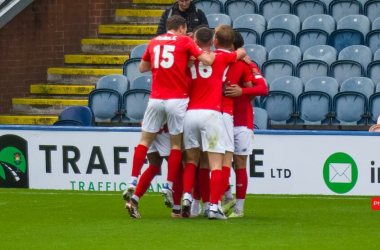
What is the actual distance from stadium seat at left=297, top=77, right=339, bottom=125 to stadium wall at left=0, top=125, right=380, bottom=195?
6.49 ft

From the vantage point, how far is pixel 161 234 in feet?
25.4

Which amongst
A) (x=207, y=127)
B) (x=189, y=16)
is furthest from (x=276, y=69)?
(x=207, y=127)

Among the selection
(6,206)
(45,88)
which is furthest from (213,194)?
(45,88)

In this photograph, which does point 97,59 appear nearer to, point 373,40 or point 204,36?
point 373,40

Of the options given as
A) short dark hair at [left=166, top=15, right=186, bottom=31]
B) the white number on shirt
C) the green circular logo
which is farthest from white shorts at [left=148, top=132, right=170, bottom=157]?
the green circular logo

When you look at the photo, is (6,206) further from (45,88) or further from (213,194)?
(45,88)

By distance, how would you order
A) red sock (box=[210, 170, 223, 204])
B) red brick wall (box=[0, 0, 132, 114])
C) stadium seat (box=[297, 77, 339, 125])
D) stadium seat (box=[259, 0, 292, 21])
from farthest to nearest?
stadium seat (box=[259, 0, 292, 21]) → red brick wall (box=[0, 0, 132, 114]) → stadium seat (box=[297, 77, 339, 125]) → red sock (box=[210, 170, 223, 204])

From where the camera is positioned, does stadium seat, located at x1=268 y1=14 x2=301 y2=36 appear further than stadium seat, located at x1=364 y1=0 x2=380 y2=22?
No

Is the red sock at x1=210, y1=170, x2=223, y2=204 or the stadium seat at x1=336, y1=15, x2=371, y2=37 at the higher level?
the stadium seat at x1=336, y1=15, x2=371, y2=37

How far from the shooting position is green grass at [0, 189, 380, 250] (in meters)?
7.30

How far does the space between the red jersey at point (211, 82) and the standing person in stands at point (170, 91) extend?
0.10 m

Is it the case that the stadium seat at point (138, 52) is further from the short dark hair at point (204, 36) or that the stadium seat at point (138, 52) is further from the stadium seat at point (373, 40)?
the short dark hair at point (204, 36)

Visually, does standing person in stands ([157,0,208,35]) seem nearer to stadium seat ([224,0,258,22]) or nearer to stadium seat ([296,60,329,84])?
stadium seat ([296,60,329,84])

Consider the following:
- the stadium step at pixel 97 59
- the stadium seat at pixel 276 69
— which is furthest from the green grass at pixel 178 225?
the stadium step at pixel 97 59
